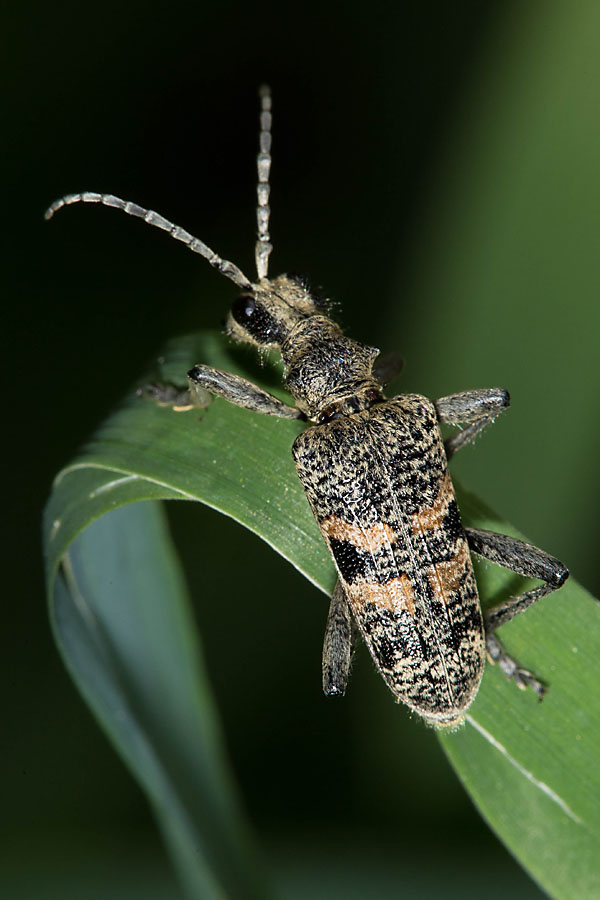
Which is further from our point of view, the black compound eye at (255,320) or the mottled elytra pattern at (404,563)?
the black compound eye at (255,320)

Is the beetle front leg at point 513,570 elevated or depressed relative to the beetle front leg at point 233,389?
depressed

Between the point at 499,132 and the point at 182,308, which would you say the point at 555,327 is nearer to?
the point at 499,132

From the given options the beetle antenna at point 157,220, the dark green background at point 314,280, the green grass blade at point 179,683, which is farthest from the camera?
the dark green background at point 314,280

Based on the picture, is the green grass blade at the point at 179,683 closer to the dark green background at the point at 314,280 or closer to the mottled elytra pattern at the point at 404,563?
the mottled elytra pattern at the point at 404,563

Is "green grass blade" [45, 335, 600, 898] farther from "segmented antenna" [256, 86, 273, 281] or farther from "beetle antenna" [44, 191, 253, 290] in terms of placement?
"segmented antenna" [256, 86, 273, 281]

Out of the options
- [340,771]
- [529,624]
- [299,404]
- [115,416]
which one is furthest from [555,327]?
[340,771]

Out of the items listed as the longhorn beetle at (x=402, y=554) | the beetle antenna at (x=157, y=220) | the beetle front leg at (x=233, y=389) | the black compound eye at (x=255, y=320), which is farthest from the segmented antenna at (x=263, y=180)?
the beetle front leg at (x=233, y=389)

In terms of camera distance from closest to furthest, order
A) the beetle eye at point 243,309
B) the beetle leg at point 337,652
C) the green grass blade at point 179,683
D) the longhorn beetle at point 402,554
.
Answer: the green grass blade at point 179,683
the longhorn beetle at point 402,554
the beetle leg at point 337,652
the beetle eye at point 243,309

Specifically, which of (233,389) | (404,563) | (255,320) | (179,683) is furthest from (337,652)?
(255,320)

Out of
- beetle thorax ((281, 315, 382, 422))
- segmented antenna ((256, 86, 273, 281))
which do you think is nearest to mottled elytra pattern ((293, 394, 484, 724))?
beetle thorax ((281, 315, 382, 422))
